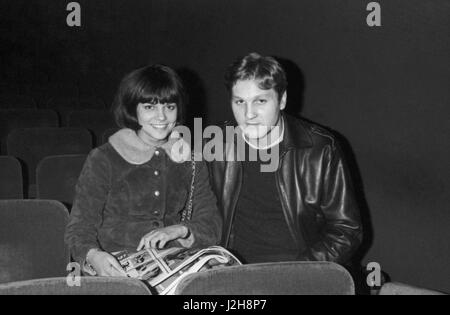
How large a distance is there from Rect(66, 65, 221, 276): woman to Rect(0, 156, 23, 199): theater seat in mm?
843

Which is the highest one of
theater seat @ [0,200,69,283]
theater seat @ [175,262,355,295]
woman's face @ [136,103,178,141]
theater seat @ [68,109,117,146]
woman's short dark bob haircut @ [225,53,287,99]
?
woman's short dark bob haircut @ [225,53,287,99]

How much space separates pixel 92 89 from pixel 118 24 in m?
0.74

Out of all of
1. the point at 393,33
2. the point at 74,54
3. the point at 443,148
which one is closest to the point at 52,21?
the point at 74,54

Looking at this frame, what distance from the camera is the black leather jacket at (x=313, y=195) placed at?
1854 mm

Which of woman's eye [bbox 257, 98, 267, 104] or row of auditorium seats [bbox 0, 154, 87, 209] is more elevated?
woman's eye [bbox 257, 98, 267, 104]

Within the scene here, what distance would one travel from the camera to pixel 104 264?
1608mm

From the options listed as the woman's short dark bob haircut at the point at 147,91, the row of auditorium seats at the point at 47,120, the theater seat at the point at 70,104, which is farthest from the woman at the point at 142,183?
the theater seat at the point at 70,104

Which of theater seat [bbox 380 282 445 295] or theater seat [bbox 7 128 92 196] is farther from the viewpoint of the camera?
theater seat [bbox 7 128 92 196]

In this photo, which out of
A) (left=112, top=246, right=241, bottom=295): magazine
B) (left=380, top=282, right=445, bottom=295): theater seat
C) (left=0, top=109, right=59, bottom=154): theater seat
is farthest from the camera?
(left=0, top=109, right=59, bottom=154): theater seat

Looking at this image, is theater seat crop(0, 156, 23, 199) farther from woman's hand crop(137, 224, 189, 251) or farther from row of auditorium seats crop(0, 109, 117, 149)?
row of auditorium seats crop(0, 109, 117, 149)

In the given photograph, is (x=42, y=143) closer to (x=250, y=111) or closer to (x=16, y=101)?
(x=250, y=111)

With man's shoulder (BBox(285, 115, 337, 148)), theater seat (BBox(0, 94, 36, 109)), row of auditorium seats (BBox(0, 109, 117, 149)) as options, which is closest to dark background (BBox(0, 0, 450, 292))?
man's shoulder (BBox(285, 115, 337, 148))

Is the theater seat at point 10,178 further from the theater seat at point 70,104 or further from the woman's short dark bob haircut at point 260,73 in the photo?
the theater seat at point 70,104

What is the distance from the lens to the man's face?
1807mm
